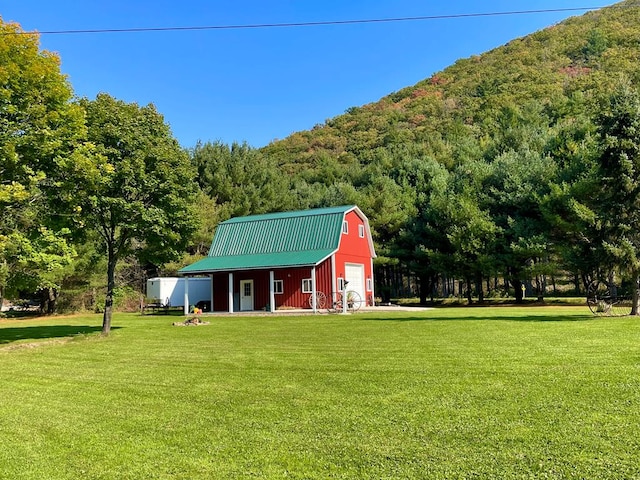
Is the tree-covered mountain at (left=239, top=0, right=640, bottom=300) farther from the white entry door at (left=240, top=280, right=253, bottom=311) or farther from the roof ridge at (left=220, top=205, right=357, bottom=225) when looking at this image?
the white entry door at (left=240, top=280, right=253, bottom=311)

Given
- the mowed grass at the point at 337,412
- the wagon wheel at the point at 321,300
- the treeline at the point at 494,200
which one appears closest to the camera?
the mowed grass at the point at 337,412

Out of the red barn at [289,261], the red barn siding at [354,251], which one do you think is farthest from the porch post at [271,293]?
the red barn siding at [354,251]

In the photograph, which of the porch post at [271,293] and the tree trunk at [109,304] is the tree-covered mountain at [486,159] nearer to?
the porch post at [271,293]

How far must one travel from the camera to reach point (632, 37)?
66.2m

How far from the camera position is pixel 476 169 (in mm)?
35375

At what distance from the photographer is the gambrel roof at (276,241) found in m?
26.4

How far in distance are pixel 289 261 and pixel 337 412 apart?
2023cm

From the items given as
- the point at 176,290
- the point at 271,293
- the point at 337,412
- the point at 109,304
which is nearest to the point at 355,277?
the point at 271,293

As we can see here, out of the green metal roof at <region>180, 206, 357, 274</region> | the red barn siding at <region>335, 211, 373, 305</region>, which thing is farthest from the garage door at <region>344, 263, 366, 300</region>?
the green metal roof at <region>180, 206, 357, 274</region>

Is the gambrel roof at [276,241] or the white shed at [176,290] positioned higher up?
the gambrel roof at [276,241]

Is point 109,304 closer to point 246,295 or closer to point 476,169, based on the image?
point 246,295

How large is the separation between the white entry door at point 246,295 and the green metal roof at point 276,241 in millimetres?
1508

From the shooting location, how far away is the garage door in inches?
1108

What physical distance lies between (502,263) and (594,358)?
2401 cm
